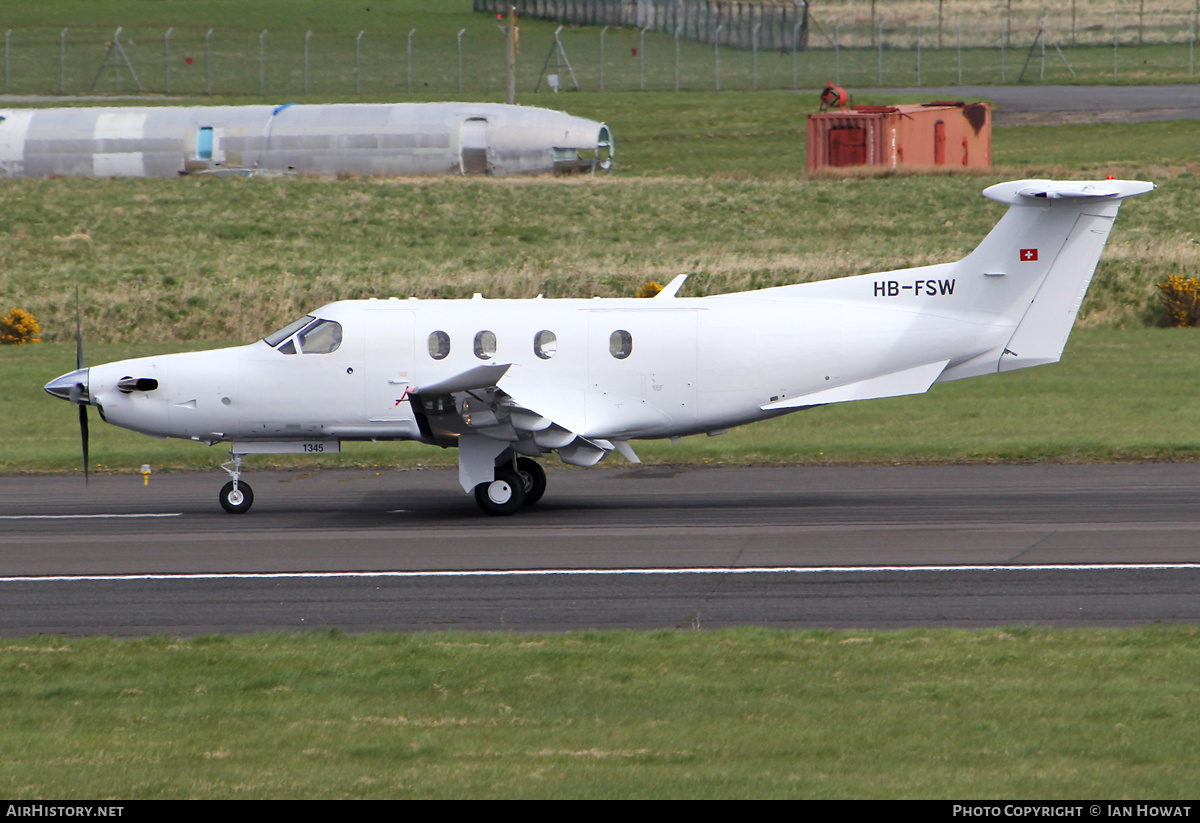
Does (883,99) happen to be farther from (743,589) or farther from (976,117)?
(743,589)

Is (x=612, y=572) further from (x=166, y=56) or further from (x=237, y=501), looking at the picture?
(x=166, y=56)

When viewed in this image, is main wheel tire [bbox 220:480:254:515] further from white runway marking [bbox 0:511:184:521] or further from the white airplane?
white runway marking [bbox 0:511:184:521]

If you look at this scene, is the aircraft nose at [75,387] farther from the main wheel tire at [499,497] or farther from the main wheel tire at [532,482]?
the main wheel tire at [532,482]

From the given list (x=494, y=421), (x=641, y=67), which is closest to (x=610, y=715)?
(x=494, y=421)

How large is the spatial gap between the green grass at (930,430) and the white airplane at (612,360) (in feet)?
14.3

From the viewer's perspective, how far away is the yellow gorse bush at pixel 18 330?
1363 inches

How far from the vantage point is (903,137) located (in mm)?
50688

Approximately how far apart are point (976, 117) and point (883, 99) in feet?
39.7

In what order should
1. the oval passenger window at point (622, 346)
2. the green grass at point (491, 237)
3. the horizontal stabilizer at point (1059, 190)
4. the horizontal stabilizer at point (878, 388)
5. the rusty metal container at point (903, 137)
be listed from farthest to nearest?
the rusty metal container at point (903, 137) → the green grass at point (491, 237) → the oval passenger window at point (622, 346) → the horizontal stabilizer at point (878, 388) → the horizontal stabilizer at point (1059, 190)

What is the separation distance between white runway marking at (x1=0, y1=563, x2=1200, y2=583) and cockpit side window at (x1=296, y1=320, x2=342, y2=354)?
13.4ft

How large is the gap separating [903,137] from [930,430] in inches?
1176

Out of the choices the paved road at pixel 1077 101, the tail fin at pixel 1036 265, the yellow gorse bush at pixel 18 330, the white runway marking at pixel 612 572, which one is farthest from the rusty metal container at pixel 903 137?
the white runway marking at pixel 612 572

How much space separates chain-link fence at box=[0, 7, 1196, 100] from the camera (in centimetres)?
7288

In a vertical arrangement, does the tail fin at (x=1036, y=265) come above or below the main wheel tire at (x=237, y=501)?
above
